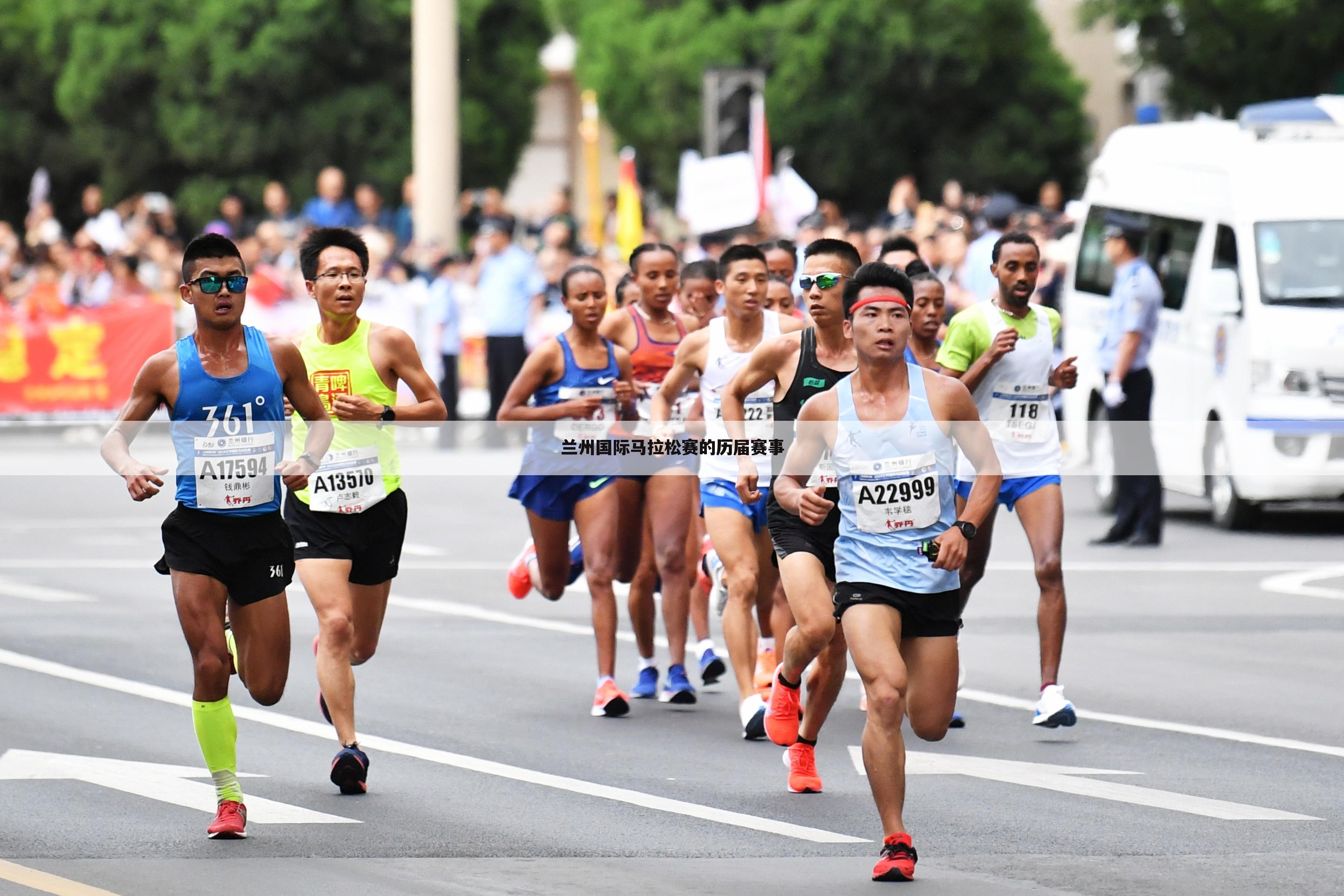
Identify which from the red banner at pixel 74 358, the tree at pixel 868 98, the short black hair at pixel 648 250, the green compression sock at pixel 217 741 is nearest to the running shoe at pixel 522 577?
the short black hair at pixel 648 250

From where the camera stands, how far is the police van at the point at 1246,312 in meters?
17.2

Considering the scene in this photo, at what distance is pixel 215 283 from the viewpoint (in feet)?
27.1

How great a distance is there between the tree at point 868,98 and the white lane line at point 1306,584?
74.2ft

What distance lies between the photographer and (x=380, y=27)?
130 feet

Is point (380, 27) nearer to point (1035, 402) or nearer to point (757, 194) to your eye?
point (757, 194)

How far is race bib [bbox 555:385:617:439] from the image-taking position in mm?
11289

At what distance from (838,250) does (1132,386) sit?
771 centimetres

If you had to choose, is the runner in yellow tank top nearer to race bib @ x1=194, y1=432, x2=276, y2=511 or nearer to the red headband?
race bib @ x1=194, y1=432, x2=276, y2=511

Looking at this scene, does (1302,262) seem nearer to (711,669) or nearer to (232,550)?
(711,669)

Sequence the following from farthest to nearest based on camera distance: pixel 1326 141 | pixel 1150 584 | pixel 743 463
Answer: pixel 1326 141, pixel 1150 584, pixel 743 463

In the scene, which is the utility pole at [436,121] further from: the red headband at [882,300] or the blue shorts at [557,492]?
the red headband at [882,300]

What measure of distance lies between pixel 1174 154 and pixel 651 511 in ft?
30.1

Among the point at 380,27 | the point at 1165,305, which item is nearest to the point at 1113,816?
the point at 1165,305

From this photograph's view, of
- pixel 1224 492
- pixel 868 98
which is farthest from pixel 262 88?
pixel 1224 492
